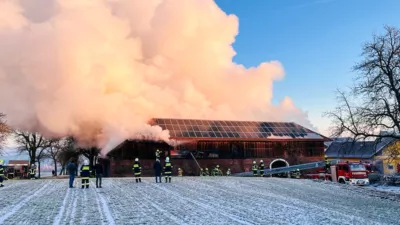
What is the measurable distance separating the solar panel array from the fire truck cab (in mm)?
18044

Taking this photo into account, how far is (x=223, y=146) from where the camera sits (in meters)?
45.4

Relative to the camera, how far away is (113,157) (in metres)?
39.0

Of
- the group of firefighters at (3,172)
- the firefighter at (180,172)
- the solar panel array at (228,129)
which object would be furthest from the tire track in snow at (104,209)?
the solar panel array at (228,129)

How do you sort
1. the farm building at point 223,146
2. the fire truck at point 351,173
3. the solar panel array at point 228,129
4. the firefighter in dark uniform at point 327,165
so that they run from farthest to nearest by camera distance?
the solar panel array at point 228,129 < the farm building at point 223,146 < the firefighter in dark uniform at point 327,165 < the fire truck at point 351,173

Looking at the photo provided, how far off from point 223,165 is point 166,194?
93.1 ft

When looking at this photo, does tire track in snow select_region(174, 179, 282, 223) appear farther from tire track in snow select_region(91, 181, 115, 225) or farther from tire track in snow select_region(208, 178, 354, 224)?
tire track in snow select_region(91, 181, 115, 225)

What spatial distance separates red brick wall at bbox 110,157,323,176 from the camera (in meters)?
39.0

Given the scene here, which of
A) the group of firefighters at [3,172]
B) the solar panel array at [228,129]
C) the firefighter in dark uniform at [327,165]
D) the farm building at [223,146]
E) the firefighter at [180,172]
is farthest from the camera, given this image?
the solar panel array at [228,129]

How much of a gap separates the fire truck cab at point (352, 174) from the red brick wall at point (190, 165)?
1643cm

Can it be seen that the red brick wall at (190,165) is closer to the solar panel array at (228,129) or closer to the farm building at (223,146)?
the farm building at (223,146)

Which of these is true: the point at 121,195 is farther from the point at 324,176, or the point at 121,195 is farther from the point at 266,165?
the point at 266,165

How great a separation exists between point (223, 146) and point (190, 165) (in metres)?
5.58

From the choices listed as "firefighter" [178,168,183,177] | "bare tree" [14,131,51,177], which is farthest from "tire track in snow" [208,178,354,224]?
"bare tree" [14,131,51,177]

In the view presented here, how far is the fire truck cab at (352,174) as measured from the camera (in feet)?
92.9
